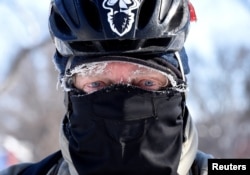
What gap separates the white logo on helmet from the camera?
301 cm

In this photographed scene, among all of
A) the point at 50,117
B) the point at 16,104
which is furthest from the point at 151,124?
the point at 16,104

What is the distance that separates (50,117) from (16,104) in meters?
3.28

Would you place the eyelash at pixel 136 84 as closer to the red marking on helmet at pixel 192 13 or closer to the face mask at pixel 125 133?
the face mask at pixel 125 133

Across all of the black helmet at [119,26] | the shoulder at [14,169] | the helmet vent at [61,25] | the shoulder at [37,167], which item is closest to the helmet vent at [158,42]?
the black helmet at [119,26]

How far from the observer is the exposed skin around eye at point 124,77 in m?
3.03

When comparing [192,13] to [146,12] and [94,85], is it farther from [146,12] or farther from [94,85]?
[94,85]

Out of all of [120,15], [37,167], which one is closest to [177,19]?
[120,15]

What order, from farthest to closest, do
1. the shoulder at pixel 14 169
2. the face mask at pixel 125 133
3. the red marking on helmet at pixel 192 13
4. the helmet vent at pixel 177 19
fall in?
the red marking on helmet at pixel 192 13 < the shoulder at pixel 14 169 < the helmet vent at pixel 177 19 < the face mask at pixel 125 133

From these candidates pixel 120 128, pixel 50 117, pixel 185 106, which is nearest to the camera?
pixel 120 128

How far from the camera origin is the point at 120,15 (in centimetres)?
302

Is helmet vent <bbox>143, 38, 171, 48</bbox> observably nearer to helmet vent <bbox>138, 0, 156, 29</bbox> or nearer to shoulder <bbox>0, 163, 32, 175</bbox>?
helmet vent <bbox>138, 0, 156, 29</bbox>

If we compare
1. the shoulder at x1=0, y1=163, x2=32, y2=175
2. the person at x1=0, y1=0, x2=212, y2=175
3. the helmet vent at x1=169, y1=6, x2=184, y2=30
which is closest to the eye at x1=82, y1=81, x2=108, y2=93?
the person at x1=0, y1=0, x2=212, y2=175

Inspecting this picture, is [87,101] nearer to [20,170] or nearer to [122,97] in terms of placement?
[122,97]

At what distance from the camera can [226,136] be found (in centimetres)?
2208
